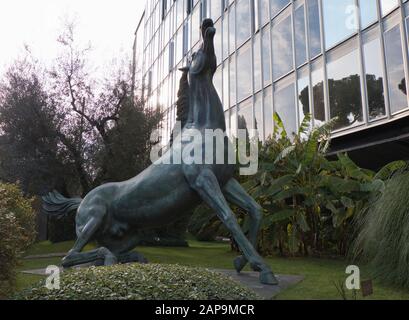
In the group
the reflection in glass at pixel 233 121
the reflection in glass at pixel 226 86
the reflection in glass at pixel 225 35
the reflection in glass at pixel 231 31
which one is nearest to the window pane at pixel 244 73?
the reflection in glass at pixel 233 121

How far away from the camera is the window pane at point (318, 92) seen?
15197 mm

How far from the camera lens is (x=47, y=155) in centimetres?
1780

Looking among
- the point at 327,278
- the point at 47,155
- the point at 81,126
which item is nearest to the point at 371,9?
the point at 327,278

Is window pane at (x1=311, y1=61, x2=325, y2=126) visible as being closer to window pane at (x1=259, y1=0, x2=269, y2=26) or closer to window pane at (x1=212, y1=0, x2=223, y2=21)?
window pane at (x1=259, y1=0, x2=269, y2=26)

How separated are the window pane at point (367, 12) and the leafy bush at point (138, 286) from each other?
41.3 ft

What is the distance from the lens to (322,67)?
1534cm

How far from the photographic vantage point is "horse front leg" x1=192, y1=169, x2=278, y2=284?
4.96m

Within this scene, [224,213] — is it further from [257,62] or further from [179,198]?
[257,62]

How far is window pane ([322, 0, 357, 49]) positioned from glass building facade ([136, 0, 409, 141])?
4 cm

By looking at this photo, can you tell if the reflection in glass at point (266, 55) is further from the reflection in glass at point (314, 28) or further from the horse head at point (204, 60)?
the horse head at point (204, 60)

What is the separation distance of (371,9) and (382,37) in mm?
1264

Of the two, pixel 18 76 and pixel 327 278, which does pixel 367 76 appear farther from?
pixel 18 76

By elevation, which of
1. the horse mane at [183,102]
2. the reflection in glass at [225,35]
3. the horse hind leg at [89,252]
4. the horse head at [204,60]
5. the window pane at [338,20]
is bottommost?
the horse hind leg at [89,252]

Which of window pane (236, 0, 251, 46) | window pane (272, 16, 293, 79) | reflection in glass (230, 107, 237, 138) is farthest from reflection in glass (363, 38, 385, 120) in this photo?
reflection in glass (230, 107, 237, 138)
